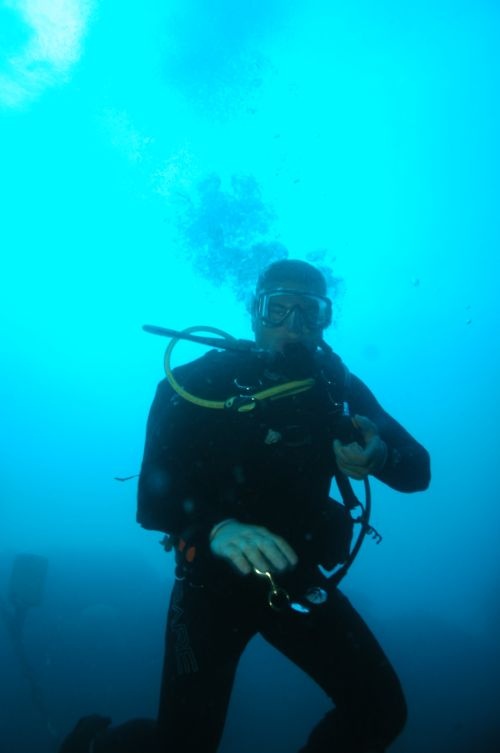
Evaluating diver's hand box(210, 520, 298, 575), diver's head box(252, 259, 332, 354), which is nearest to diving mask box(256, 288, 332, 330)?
diver's head box(252, 259, 332, 354)

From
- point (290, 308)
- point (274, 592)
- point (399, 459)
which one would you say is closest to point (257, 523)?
point (274, 592)

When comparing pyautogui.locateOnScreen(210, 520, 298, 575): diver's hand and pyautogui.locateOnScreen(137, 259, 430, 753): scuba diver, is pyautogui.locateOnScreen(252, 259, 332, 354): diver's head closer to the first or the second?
pyautogui.locateOnScreen(137, 259, 430, 753): scuba diver

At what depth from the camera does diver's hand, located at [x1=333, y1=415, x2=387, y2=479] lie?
2.91 metres

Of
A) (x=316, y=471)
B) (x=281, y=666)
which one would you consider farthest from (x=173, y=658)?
(x=281, y=666)

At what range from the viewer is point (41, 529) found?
68375mm

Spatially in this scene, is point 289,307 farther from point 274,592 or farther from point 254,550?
point 274,592

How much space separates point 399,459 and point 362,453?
0.76 meters

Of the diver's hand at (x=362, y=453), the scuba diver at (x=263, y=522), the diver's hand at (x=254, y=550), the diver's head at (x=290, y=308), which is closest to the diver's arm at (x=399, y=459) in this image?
the scuba diver at (x=263, y=522)

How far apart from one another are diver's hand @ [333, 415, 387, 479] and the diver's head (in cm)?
124

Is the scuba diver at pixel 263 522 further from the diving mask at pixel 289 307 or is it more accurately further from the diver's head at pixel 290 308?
the diving mask at pixel 289 307

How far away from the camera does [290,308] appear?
434cm

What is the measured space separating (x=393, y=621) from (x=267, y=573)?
3258 centimetres

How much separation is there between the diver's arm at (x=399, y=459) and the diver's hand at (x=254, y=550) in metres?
1.42

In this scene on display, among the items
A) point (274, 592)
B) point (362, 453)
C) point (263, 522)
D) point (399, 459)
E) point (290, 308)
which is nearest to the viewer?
point (274, 592)
